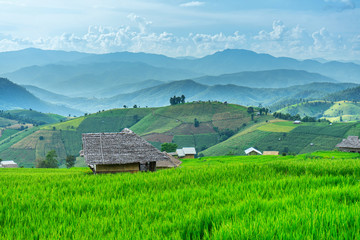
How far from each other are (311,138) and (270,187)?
18978cm

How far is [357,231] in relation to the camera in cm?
428

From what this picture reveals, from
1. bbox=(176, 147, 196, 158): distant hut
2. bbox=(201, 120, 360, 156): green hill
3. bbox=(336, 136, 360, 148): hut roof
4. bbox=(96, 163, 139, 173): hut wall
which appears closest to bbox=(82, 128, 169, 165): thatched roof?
bbox=(96, 163, 139, 173): hut wall

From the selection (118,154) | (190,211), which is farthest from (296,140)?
(190,211)

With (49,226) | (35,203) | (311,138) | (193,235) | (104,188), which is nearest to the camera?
(193,235)

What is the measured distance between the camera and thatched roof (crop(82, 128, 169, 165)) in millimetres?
29141

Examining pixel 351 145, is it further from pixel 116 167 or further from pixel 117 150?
pixel 116 167

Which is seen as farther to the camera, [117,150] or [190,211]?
[117,150]

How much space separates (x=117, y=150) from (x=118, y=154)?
554 millimetres

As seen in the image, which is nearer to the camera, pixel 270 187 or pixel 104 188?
pixel 270 187

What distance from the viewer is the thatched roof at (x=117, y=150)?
29.1 meters

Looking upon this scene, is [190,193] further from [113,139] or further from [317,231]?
[113,139]

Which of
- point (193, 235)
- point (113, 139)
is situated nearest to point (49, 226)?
point (193, 235)

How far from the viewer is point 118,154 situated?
97.9ft

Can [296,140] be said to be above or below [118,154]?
below
